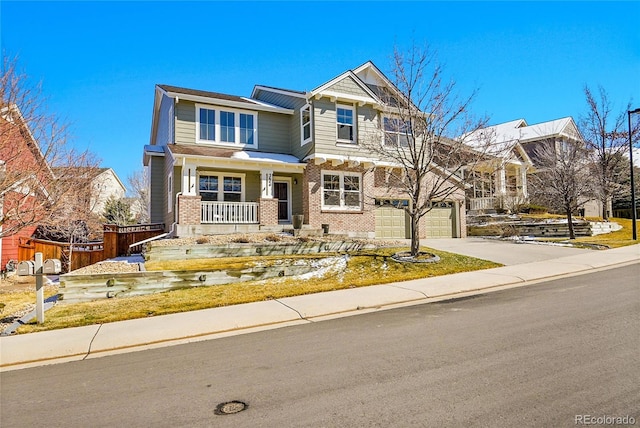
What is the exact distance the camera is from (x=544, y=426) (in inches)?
126

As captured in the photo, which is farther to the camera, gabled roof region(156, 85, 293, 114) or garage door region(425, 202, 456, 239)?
garage door region(425, 202, 456, 239)

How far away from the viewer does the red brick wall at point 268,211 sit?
18047 mm

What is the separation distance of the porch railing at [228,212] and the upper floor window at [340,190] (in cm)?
362

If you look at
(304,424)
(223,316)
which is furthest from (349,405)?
(223,316)

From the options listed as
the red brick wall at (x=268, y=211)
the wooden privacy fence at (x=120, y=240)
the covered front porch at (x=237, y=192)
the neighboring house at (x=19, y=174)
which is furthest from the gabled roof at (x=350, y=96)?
the neighboring house at (x=19, y=174)

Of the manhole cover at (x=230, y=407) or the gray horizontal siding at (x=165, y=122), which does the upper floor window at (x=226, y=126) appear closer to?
the gray horizontal siding at (x=165, y=122)

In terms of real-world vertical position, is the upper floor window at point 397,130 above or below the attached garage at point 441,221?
above

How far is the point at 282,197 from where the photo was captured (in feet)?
66.9

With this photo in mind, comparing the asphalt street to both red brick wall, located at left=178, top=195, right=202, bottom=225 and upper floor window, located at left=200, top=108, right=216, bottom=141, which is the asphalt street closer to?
red brick wall, located at left=178, top=195, right=202, bottom=225

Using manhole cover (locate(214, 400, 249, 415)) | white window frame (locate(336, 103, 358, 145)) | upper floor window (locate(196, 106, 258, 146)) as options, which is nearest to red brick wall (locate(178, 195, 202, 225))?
upper floor window (locate(196, 106, 258, 146))

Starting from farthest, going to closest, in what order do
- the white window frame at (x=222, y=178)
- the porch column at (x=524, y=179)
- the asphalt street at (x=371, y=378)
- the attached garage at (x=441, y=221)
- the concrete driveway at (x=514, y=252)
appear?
the porch column at (x=524, y=179)
the attached garage at (x=441, y=221)
the white window frame at (x=222, y=178)
the concrete driveway at (x=514, y=252)
the asphalt street at (x=371, y=378)

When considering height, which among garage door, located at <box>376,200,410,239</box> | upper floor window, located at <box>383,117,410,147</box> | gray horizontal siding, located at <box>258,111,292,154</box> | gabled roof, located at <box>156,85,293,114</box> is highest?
gabled roof, located at <box>156,85,293,114</box>

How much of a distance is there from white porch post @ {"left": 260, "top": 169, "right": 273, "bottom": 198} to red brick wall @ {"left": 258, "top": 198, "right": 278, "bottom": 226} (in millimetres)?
349

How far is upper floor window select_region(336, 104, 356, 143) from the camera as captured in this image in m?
19.8
